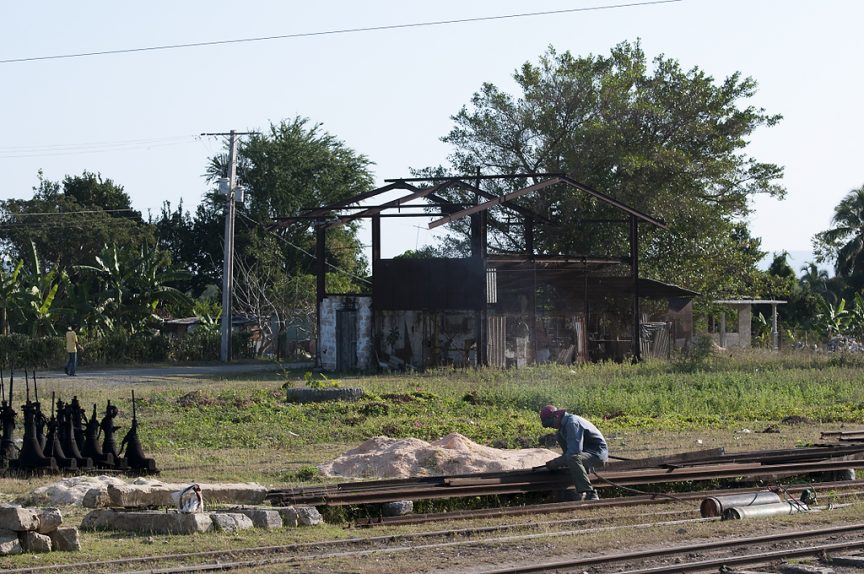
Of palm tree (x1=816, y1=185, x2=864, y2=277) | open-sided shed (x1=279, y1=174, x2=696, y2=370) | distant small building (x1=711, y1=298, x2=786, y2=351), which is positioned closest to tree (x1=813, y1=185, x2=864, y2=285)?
palm tree (x1=816, y1=185, x2=864, y2=277)

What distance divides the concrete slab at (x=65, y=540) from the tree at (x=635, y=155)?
117ft

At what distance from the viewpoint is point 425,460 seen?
54.8 ft

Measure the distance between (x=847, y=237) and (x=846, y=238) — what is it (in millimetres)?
97

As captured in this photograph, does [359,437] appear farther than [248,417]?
No

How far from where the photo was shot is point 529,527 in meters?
12.3

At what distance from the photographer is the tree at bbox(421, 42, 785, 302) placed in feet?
155

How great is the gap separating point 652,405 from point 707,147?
26.0m

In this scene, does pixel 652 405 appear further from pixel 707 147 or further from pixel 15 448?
pixel 707 147

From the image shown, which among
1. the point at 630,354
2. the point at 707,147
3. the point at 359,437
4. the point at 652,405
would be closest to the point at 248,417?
the point at 359,437

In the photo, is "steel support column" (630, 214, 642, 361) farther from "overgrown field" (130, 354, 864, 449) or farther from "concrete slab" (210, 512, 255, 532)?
"concrete slab" (210, 512, 255, 532)

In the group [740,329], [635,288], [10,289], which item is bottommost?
[740,329]

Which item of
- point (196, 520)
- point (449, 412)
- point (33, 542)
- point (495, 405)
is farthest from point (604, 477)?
point (495, 405)

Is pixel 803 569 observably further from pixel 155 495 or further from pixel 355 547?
pixel 155 495

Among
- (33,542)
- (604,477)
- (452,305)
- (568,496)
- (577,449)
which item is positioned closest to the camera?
(33,542)
